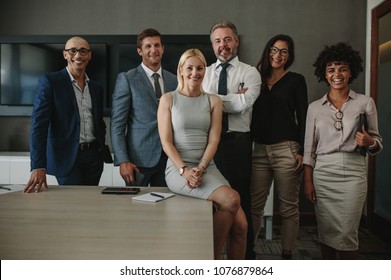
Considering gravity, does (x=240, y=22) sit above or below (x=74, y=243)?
above

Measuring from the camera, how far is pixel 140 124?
1.85 metres

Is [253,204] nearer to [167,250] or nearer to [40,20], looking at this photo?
[167,250]

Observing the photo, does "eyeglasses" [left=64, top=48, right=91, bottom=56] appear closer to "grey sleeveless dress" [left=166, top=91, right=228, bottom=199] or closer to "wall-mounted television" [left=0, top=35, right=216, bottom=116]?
"grey sleeveless dress" [left=166, top=91, right=228, bottom=199]

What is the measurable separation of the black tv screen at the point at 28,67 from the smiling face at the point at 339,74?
212 cm

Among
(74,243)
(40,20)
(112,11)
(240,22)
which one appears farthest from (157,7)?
(74,243)

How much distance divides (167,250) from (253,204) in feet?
3.82

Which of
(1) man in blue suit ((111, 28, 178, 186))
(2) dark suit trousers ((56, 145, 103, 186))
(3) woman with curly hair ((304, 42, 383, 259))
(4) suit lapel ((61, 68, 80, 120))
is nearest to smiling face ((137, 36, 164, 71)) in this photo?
(1) man in blue suit ((111, 28, 178, 186))

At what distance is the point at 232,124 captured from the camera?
182 centimetres

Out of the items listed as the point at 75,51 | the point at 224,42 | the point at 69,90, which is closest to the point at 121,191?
the point at 69,90

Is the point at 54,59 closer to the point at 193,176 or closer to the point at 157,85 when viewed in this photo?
the point at 157,85

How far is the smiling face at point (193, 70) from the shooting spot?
63.3 inches

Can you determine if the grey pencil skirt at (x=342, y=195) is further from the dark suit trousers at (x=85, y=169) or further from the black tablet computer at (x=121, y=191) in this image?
the dark suit trousers at (x=85, y=169)

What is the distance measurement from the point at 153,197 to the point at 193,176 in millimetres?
170

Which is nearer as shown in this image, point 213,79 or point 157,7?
point 213,79
